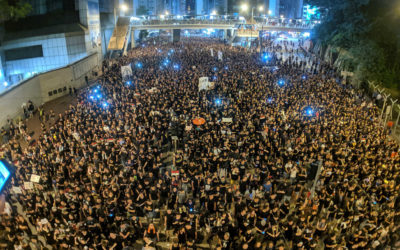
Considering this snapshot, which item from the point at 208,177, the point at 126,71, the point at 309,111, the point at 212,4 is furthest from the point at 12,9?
the point at 212,4

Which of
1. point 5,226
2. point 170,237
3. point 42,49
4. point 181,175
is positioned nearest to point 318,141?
point 181,175

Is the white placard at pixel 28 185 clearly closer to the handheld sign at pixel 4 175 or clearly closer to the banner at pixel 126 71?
the handheld sign at pixel 4 175

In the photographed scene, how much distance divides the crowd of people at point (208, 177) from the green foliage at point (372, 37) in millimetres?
8914

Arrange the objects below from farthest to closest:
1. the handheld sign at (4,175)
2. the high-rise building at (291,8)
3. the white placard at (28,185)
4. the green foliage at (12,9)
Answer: the high-rise building at (291,8)
the green foliage at (12,9)
the white placard at (28,185)
the handheld sign at (4,175)

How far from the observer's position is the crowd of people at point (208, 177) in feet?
26.8

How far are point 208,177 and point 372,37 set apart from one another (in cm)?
2567

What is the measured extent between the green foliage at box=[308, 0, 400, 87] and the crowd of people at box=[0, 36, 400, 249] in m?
8.91

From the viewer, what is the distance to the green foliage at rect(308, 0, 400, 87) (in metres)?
24.9

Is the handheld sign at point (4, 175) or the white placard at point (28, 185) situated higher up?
the handheld sign at point (4, 175)

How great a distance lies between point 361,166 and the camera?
11156 mm

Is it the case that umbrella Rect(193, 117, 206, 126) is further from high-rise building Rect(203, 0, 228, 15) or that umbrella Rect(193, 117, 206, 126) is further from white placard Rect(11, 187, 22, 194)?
high-rise building Rect(203, 0, 228, 15)

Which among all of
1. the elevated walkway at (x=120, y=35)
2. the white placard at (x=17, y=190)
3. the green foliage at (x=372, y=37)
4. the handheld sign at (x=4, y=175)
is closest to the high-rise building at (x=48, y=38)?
the elevated walkway at (x=120, y=35)

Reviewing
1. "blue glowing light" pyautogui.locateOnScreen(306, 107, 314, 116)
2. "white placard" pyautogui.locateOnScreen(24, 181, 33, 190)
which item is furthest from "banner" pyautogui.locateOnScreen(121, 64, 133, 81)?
"white placard" pyautogui.locateOnScreen(24, 181, 33, 190)

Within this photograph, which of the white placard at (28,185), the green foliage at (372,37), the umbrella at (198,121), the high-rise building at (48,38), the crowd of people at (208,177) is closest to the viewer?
the crowd of people at (208,177)
